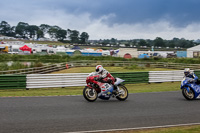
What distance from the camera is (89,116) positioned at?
8.48 meters

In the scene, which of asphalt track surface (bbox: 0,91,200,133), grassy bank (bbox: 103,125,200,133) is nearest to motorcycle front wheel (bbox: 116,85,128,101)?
asphalt track surface (bbox: 0,91,200,133)

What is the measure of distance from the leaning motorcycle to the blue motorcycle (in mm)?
2874

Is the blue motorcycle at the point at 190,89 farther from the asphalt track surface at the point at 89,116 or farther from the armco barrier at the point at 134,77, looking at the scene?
the armco barrier at the point at 134,77

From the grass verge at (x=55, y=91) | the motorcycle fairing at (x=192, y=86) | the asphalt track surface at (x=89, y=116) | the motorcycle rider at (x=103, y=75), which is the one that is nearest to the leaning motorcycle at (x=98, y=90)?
the motorcycle rider at (x=103, y=75)

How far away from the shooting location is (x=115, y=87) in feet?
38.3

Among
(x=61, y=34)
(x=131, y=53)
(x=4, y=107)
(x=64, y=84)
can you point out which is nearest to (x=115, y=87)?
(x=4, y=107)

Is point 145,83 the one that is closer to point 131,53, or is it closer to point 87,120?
point 87,120

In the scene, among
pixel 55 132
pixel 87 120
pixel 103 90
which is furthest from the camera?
pixel 103 90

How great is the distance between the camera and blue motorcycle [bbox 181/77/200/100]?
39.4ft

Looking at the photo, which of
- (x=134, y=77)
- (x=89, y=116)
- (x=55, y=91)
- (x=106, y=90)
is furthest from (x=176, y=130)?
(x=134, y=77)

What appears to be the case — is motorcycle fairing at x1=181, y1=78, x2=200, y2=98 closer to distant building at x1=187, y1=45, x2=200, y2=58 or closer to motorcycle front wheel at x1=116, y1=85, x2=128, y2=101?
motorcycle front wheel at x1=116, y1=85, x2=128, y2=101

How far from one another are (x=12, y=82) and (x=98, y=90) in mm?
→ 8719

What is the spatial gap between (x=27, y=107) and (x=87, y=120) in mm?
2736

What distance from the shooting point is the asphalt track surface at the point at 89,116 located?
282 inches
